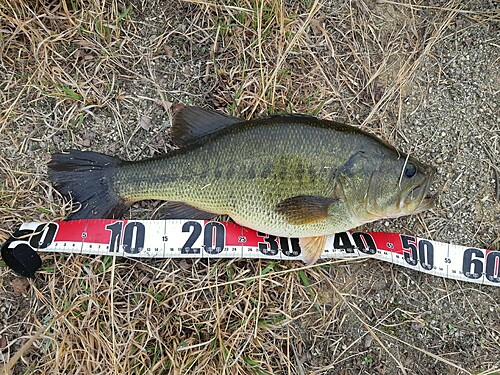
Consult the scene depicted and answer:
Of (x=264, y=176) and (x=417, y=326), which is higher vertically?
(x=264, y=176)

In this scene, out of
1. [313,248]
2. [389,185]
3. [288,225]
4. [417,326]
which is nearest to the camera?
[389,185]

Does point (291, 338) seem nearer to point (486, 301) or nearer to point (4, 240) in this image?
point (486, 301)

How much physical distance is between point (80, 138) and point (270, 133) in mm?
1451

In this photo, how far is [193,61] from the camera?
3.37m

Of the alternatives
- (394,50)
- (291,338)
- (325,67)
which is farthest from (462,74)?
(291,338)

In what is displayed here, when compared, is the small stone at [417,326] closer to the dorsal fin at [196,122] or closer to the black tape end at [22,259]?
the dorsal fin at [196,122]

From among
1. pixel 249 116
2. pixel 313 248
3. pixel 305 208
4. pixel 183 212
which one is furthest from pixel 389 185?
pixel 183 212

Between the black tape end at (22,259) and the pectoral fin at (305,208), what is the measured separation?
1.67 metres

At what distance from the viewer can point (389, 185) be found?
9.21 feet

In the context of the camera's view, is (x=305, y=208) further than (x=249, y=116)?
No

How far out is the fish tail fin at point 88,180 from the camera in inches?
117

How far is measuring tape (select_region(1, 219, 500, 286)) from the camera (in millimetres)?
2980

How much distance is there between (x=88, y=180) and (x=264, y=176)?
121cm

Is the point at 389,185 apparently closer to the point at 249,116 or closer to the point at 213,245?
the point at 249,116
